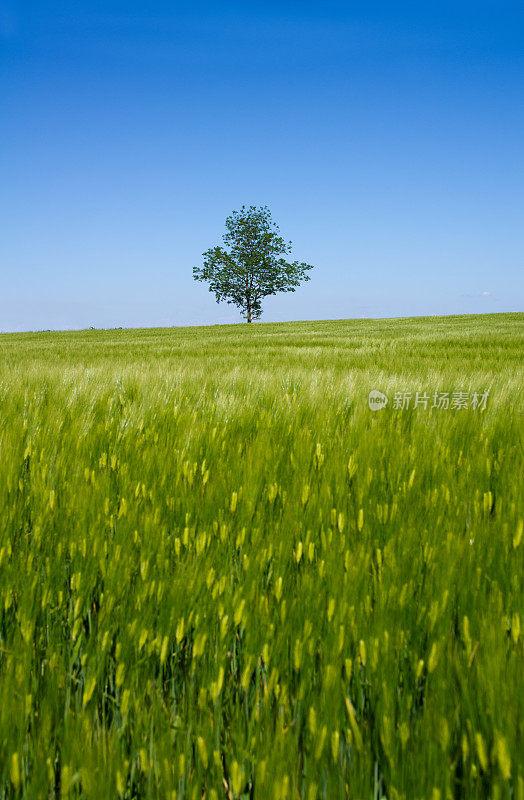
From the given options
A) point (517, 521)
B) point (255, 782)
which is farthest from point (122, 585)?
point (517, 521)

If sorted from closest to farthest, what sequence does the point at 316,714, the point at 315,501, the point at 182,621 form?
the point at 316,714, the point at 182,621, the point at 315,501

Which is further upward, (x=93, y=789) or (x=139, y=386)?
(x=139, y=386)

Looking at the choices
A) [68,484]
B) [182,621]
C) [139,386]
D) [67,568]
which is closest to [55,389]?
[139,386]

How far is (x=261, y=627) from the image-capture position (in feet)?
2.99

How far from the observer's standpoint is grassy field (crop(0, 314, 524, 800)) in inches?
26.7

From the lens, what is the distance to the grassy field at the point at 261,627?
0.68 metres

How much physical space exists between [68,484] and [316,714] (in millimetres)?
1195

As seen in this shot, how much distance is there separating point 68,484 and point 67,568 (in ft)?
1.55

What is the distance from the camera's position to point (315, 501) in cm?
147

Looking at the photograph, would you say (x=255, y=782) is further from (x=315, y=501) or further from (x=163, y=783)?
(x=315, y=501)

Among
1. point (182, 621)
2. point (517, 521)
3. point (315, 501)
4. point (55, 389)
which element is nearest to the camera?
point (182, 621)

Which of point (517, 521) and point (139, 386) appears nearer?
point (517, 521)

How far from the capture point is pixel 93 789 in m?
0.63

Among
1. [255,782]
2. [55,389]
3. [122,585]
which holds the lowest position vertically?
[255,782]
